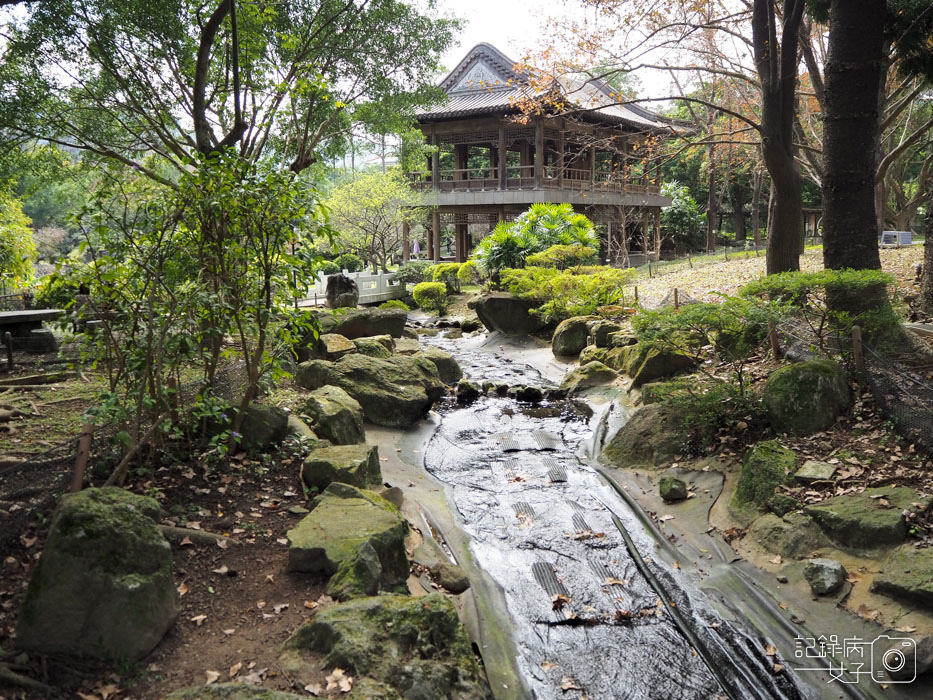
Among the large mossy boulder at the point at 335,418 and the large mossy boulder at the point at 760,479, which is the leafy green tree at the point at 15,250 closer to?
the large mossy boulder at the point at 335,418

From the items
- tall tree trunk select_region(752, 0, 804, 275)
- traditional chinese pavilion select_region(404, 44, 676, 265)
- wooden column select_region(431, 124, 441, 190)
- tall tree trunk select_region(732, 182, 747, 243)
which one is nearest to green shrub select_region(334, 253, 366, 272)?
traditional chinese pavilion select_region(404, 44, 676, 265)

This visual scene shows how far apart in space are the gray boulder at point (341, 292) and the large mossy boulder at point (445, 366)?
26.1 feet

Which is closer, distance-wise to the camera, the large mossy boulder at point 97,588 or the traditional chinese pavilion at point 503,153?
the large mossy boulder at point 97,588

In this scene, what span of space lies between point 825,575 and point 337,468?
4.02 metres

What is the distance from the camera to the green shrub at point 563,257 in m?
18.1

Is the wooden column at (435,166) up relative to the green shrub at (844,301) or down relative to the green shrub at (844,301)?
up

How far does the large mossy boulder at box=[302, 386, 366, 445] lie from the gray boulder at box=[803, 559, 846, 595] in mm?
4721

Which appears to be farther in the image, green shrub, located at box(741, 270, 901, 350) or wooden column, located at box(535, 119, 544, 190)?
wooden column, located at box(535, 119, 544, 190)

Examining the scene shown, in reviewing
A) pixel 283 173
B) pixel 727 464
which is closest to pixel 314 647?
pixel 283 173

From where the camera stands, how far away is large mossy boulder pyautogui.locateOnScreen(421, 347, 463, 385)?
12758 mm

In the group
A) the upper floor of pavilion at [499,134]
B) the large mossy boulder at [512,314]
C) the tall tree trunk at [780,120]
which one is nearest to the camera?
the tall tree trunk at [780,120]

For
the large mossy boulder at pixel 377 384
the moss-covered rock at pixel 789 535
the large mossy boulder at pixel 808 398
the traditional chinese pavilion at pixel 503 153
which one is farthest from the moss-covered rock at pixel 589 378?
the traditional chinese pavilion at pixel 503 153

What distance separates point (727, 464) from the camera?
719cm

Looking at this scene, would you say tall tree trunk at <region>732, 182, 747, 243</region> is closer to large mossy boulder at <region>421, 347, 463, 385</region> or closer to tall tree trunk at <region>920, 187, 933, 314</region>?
large mossy boulder at <region>421, 347, 463, 385</region>
